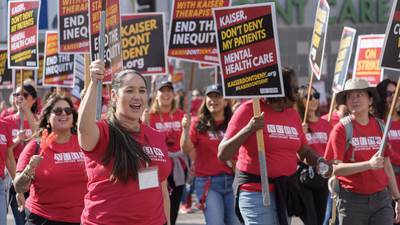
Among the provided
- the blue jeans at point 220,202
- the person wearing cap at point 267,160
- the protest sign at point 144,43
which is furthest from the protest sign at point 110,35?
the protest sign at point 144,43

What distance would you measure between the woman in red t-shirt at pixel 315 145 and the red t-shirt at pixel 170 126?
140cm

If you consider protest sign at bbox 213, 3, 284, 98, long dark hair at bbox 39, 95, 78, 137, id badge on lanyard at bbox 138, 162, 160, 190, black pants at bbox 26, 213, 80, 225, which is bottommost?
black pants at bbox 26, 213, 80, 225

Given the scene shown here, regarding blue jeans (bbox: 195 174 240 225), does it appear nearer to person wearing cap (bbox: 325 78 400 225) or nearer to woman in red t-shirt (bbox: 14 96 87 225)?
person wearing cap (bbox: 325 78 400 225)

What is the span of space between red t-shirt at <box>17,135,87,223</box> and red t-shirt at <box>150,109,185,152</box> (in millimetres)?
3364

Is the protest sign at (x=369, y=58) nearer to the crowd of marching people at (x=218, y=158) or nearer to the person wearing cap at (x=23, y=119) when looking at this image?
the crowd of marching people at (x=218, y=158)

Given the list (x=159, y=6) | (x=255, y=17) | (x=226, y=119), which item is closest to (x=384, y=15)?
(x=159, y=6)

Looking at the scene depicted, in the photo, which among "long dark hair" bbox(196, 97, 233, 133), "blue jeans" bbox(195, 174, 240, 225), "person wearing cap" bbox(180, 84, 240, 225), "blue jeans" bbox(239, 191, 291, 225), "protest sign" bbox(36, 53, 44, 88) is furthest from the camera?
"protest sign" bbox(36, 53, 44, 88)

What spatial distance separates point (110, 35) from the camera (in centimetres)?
622

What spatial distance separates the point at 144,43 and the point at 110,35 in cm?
425

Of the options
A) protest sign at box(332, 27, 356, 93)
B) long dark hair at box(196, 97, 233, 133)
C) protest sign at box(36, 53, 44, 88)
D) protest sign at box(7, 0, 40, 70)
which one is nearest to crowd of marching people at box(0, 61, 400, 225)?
long dark hair at box(196, 97, 233, 133)

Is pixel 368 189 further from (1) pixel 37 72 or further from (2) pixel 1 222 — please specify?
(1) pixel 37 72

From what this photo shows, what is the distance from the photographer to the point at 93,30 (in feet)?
22.3

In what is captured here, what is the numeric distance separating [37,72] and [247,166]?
26.3 ft

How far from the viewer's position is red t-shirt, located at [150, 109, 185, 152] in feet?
33.4
